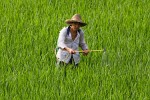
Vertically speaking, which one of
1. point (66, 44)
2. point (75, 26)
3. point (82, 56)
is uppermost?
point (75, 26)

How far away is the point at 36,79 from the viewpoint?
4.71 metres

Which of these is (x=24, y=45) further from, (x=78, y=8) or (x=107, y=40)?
(x=78, y=8)

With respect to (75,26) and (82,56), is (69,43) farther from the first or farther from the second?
(82,56)

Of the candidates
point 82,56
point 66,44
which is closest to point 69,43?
point 66,44

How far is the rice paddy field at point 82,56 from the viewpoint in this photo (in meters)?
4.55

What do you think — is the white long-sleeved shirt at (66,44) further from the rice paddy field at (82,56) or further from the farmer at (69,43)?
the rice paddy field at (82,56)

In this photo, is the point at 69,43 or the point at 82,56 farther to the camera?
the point at 82,56

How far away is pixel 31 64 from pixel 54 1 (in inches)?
96.0

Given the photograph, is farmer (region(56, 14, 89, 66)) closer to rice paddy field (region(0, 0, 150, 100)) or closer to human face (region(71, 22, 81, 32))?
human face (region(71, 22, 81, 32))

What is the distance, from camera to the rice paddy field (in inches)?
179

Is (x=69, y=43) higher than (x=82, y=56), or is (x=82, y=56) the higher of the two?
(x=69, y=43)

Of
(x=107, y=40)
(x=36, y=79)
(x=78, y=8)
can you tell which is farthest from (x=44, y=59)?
(x=78, y=8)

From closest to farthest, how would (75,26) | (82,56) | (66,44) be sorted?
1. (75,26)
2. (66,44)
3. (82,56)

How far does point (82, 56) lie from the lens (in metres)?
5.50
